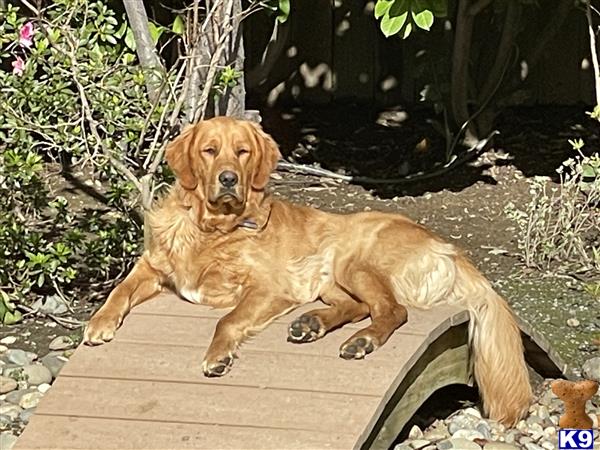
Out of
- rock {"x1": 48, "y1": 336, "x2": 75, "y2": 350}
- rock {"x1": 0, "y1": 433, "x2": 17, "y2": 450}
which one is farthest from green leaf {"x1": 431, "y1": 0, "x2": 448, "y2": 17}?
rock {"x1": 0, "y1": 433, "x2": 17, "y2": 450}

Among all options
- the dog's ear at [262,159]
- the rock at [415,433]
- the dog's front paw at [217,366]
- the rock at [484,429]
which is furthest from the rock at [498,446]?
the dog's ear at [262,159]

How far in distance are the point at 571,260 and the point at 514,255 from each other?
12.0 inches

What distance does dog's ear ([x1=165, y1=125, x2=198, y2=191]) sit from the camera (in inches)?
182

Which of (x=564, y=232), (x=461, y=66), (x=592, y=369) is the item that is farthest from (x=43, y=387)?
(x=461, y=66)

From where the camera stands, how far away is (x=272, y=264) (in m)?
4.70

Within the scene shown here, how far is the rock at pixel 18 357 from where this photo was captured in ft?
16.8

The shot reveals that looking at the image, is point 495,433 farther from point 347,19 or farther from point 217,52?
point 347,19

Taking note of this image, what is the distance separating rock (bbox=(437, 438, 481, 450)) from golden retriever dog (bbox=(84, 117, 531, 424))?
0.18 meters

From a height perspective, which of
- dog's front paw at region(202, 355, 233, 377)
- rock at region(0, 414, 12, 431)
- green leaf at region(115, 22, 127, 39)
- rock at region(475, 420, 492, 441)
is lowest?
rock at region(475, 420, 492, 441)

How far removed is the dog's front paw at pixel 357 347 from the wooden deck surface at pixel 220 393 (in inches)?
1.2

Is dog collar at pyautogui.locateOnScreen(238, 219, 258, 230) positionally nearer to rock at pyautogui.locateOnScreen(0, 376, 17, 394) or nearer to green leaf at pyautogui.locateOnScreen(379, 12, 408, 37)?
rock at pyautogui.locateOnScreen(0, 376, 17, 394)

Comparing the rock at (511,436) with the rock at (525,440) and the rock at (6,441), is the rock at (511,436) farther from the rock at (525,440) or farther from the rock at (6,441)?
the rock at (6,441)

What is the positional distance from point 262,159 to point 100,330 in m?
0.94

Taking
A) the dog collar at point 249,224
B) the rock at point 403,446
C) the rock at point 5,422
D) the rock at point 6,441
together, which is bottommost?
the rock at point 403,446
